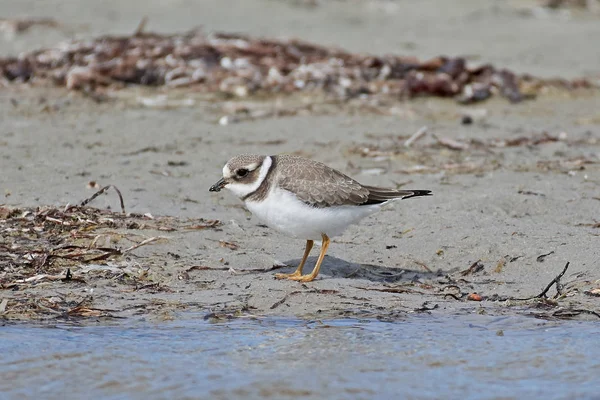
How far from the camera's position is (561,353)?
548cm

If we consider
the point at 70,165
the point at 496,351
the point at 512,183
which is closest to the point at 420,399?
the point at 496,351

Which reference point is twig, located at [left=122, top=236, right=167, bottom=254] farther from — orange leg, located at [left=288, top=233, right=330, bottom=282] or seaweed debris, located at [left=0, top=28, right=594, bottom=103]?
seaweed debris, located at [left=0, top=28, right=594, bottom=103]

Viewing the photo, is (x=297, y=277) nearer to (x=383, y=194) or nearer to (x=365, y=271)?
(x=365, y=271)

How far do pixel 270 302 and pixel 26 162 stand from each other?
12.1 ft

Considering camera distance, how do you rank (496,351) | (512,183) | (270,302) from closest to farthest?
1. (496,351)
2. (270,302)
3. (512,183)

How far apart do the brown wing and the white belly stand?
56 millimetres

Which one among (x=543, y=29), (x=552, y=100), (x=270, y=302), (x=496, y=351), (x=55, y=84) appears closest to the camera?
(x=496, y=351)

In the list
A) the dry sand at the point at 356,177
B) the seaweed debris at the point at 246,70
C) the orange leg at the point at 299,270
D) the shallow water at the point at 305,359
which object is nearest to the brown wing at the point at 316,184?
the orange leg at the point at 299,270

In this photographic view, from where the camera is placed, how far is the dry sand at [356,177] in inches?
→ 245

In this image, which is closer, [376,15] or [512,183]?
[512,183]

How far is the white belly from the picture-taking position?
630 cm

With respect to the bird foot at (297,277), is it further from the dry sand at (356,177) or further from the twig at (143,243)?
the twig at (143,243)

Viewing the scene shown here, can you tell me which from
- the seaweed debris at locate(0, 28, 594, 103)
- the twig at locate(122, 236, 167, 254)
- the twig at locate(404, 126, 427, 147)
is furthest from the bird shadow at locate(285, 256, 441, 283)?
the seaweed debris at locate(0, 28, 594, 103)

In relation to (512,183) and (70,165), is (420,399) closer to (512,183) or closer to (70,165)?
(512,183)
